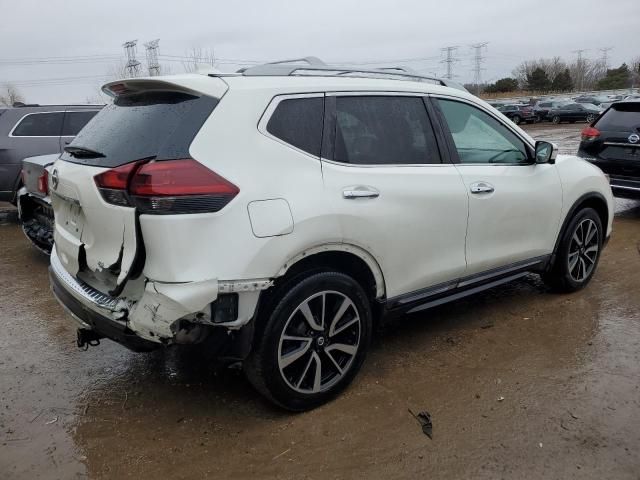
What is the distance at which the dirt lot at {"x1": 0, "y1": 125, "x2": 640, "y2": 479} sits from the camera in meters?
2.70

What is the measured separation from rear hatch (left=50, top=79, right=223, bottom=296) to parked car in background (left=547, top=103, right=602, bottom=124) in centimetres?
3427

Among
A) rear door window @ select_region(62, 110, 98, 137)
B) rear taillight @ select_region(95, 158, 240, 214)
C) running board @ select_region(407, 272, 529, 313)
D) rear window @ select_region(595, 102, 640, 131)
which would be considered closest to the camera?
rear taillight @ select_region(95, 158, 240, 214)

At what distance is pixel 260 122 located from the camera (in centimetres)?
284

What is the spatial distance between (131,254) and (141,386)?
1.23 m

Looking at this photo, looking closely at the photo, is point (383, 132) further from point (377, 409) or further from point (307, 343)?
point (377, 409)

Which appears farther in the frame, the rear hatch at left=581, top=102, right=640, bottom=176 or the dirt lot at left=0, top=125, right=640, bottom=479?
the rear hatch at left=581, top=102, right=640, bottom=176

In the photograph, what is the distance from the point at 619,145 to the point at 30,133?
28.0ft

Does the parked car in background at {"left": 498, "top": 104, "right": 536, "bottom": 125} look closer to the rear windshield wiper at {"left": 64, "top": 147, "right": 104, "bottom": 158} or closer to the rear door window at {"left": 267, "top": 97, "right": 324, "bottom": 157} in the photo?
the rear door window at {"left": 267, "top": 97, "right": 324, "bottom": 157}

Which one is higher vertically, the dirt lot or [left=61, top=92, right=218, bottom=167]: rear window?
[left=61, top=92, right=218, bottom=167]: rear window

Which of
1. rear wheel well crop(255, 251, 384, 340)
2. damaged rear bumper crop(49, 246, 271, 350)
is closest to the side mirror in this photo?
rear wheel well crop(255, 251, 384, 340)

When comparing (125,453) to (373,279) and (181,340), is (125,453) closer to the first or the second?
(181,340)

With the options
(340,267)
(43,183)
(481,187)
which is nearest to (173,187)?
(340,267)

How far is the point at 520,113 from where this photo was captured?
1363 inches

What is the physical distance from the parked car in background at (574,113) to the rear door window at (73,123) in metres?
31.0
